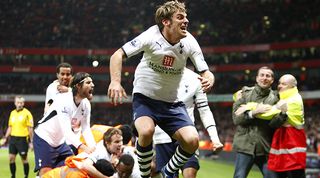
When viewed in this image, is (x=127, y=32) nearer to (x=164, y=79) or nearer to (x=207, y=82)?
(x=164, y=79)

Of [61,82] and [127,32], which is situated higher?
[127,32]

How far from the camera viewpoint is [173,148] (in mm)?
6902

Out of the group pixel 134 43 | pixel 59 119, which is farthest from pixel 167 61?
pixel 59 119

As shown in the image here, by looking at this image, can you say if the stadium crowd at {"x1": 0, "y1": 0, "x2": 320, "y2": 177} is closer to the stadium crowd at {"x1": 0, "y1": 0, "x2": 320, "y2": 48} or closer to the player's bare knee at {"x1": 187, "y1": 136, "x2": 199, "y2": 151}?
the stadium crowd at {"x1": 0, "y1": 0, "x2": 320, "y2": 48}

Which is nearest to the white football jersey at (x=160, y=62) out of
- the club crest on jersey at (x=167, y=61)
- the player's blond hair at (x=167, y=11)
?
the club crest on jersey at (x=167, y=61)

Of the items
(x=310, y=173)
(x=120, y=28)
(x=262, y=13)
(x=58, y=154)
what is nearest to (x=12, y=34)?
(x=120, y=28)

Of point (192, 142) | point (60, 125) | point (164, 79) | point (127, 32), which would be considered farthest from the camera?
point (127, 32)

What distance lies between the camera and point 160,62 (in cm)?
570

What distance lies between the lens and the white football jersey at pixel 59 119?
271 inches

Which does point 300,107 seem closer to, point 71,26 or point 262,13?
point 262,13

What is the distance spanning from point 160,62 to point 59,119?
1875 mm

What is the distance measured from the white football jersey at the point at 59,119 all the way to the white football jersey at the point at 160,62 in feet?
4.44

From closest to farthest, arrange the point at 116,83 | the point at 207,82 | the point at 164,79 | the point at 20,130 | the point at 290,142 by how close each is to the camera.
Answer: the point at 116,83 → the point at 207,82 → the point at 164,79 → the point at 290,142 → the point at 20,130

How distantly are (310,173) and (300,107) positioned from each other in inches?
275
